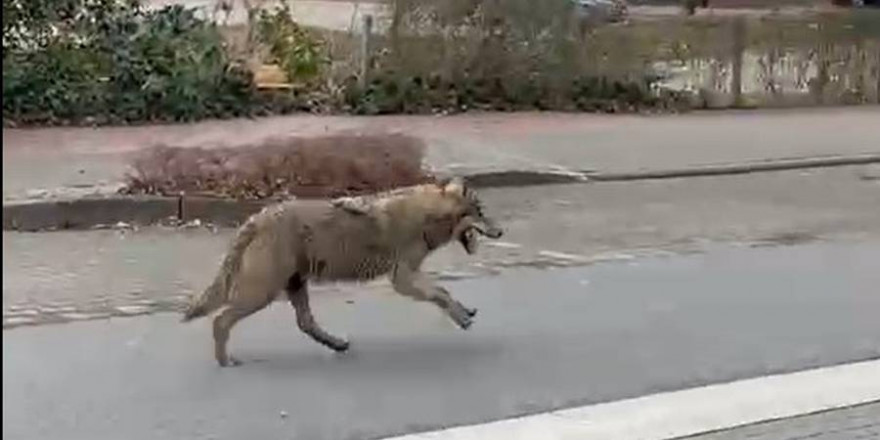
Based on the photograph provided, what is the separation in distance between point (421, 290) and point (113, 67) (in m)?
10.1

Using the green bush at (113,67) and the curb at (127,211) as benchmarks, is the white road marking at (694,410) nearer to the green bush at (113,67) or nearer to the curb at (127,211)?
the curb at (127,211)

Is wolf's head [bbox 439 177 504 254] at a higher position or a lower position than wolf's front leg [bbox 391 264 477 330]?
higher

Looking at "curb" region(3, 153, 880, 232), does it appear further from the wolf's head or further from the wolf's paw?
the wolf's paw

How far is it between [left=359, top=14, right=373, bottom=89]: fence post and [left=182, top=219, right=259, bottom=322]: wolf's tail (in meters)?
11.0

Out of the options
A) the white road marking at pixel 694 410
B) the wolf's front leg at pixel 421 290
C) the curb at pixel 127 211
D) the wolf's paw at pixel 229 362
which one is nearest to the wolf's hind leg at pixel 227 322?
the wolf's paw at pixel 229 362

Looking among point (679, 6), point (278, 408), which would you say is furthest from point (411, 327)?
point (679, 6)

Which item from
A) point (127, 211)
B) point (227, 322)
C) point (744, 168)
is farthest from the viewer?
point (744, 168)

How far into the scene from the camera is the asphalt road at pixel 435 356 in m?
6.61

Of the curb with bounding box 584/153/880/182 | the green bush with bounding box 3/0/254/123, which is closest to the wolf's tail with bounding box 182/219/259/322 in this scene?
the curb with bounding box 584/153/880/182

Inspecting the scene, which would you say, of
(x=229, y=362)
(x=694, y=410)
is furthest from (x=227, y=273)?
(x=694, y=410)

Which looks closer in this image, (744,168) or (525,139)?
(744,168)

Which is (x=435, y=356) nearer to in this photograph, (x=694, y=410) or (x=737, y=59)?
(x=694, y=410)

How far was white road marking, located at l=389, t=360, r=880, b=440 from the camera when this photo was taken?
21.1 ft

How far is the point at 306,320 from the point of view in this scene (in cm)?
786
